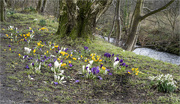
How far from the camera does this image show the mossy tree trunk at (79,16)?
5969mm

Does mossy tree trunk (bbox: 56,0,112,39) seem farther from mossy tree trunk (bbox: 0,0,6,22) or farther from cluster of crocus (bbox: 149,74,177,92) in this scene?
mossy tree trunk (bbox: 0,0,6,22)

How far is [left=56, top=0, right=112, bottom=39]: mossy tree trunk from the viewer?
5.97m

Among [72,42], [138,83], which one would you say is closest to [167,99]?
[138,83]

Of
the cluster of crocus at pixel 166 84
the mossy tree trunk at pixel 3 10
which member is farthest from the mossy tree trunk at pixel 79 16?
the mossy tree trunk at pixel 3 10

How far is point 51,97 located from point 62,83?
542 mm

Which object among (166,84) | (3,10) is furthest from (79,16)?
(3,10)

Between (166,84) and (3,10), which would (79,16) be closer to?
(166,84)

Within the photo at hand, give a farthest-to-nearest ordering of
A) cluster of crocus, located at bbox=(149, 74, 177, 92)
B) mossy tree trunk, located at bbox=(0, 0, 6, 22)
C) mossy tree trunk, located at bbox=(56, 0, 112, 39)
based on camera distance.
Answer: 1. mossy tree trunk, located at bbox=(0, 0, 6, 22)
2. mossy tree trunk, located at bbox=(56, 0, 112, 39)
3. cluster of crocus, located at bbox=(149, 74, 177, 92)

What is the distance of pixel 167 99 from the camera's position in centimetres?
272

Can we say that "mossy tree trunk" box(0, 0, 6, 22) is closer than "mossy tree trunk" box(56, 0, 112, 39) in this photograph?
No

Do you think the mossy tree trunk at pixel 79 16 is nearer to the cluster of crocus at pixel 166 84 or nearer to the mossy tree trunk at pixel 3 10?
the cluster of crocus at pixel 166 84

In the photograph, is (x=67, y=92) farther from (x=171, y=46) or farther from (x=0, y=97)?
(x=171, y=46)

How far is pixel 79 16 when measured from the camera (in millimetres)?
6094

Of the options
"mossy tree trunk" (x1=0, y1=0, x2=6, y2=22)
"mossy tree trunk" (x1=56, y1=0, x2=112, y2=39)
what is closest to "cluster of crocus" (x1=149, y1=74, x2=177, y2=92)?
"mossy tree trunk" (x1=56, y1=0, x2=112, y2=39)
